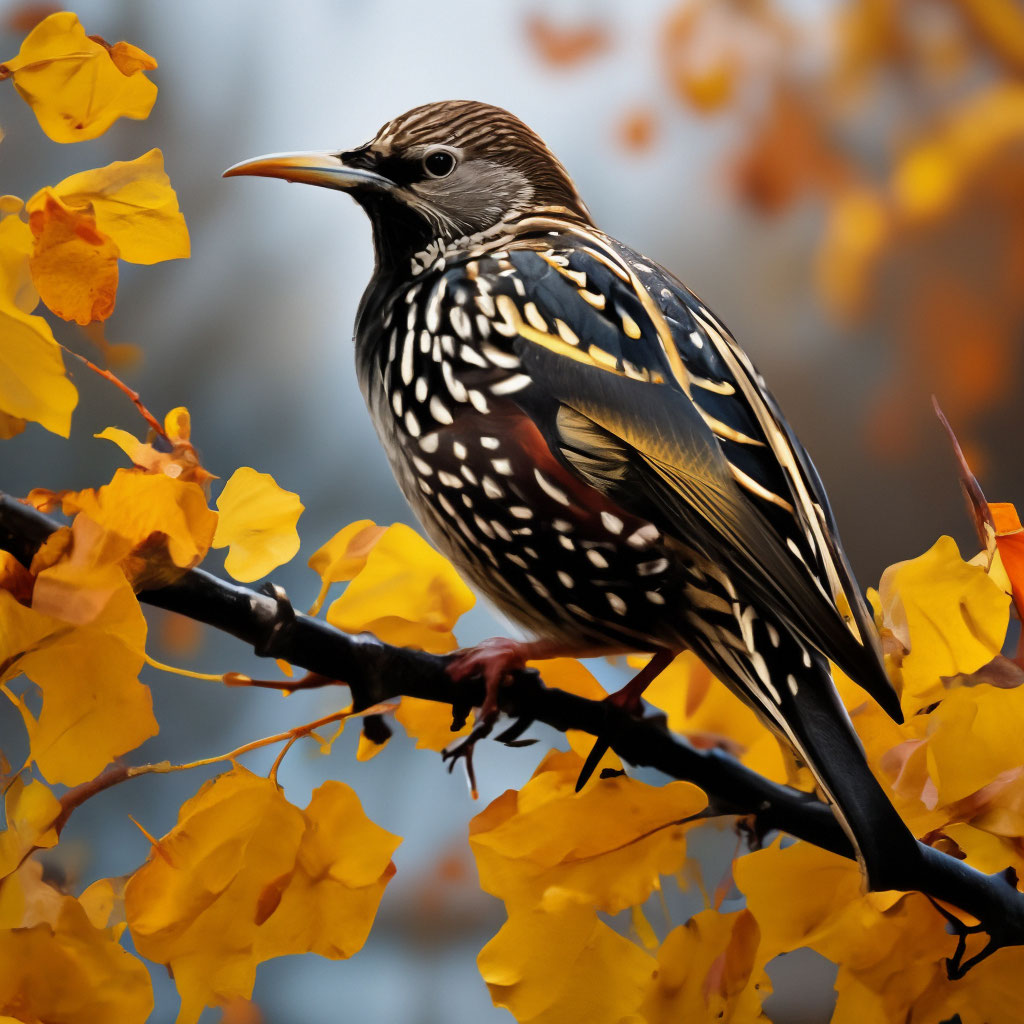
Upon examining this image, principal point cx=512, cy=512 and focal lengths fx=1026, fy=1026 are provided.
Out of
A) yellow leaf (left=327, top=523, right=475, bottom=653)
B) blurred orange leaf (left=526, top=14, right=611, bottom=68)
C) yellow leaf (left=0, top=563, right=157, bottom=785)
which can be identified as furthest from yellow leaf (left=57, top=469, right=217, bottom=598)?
blurred orange leaf (left=526, top=14, right=611, bottom=68)

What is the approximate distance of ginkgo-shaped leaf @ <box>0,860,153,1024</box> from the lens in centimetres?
34

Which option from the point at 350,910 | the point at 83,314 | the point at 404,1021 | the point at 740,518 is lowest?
the point at 404,1021

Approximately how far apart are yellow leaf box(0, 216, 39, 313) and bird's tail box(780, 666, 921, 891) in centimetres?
33

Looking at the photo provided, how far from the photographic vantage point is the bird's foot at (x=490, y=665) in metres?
0.44

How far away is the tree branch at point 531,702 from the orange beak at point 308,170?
253 mm

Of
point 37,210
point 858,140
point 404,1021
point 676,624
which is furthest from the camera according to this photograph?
point 858,140

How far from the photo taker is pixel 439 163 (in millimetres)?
552

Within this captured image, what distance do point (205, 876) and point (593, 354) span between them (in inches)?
10.5

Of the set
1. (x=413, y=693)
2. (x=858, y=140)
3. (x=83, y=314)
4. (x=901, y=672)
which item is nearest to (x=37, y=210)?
(x=83, y=314)

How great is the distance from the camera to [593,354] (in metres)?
0.47

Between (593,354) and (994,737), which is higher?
(593,354)

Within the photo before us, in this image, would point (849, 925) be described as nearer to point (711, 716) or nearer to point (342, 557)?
point (711, 716)

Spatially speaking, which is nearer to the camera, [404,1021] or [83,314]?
[83,314]

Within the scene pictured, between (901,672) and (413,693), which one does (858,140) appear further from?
(413,693)
